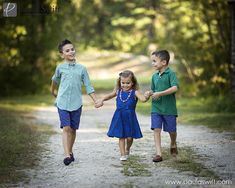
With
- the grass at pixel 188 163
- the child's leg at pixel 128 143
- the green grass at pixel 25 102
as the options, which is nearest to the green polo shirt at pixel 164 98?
the child's leg at pixel 128 143

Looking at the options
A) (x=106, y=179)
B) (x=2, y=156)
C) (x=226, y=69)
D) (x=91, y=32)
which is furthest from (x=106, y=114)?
(x=91, y=32)

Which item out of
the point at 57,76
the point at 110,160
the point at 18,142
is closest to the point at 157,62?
the point at 57,76

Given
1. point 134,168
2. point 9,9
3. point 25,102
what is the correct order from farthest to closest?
point 25,102 → point 9,9 → point 134,168

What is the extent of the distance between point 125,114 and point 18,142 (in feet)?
8.78

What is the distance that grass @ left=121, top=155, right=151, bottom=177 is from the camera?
317 inches

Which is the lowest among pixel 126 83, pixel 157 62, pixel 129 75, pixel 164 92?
pixel 164 92

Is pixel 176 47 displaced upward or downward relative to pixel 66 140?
upward

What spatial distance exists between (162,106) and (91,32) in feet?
156

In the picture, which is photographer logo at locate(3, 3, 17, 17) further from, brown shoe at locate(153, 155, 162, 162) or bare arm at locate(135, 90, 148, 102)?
brown shoe at locate(153, 155, 162, 162)

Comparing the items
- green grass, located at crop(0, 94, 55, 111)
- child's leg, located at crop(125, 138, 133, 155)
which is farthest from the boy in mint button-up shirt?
green grass, located at crop(0, 94, 55, 111)

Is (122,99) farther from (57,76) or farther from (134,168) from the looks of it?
(134,168)

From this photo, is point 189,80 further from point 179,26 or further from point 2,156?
point 2,156

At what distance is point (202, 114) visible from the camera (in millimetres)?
16844

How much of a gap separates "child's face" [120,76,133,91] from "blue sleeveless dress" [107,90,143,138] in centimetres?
6
